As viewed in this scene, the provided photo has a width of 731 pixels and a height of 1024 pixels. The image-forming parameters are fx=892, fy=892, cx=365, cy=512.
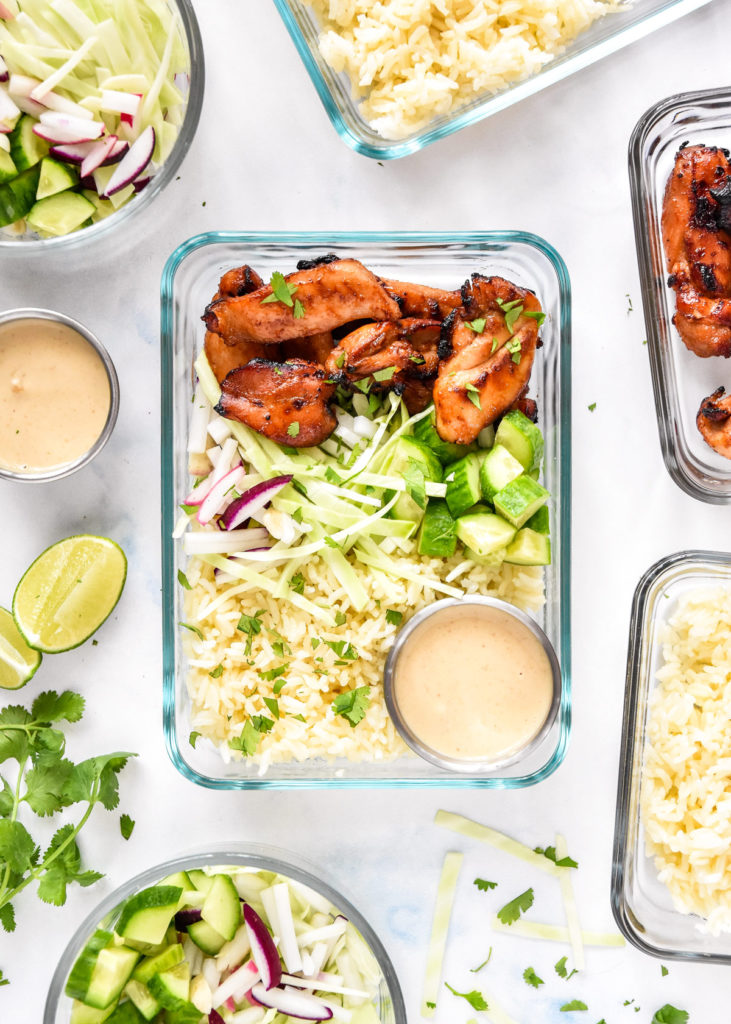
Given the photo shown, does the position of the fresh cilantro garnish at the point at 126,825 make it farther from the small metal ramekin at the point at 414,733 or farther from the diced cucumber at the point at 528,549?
the diced cucumber at the point at 528,549

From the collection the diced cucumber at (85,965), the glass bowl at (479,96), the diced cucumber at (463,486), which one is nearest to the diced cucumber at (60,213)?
the glass bowl at (479,96)

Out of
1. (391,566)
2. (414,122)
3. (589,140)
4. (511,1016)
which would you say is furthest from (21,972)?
(589,140)

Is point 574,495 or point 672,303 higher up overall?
point 672,303

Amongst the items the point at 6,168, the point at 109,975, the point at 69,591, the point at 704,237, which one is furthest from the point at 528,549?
the point at 6,168

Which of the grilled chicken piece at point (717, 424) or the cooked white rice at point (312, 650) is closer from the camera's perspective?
the cooked white rice at point (312, 650)

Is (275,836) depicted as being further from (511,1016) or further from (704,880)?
(704,880)

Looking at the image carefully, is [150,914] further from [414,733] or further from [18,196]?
[18,196]
